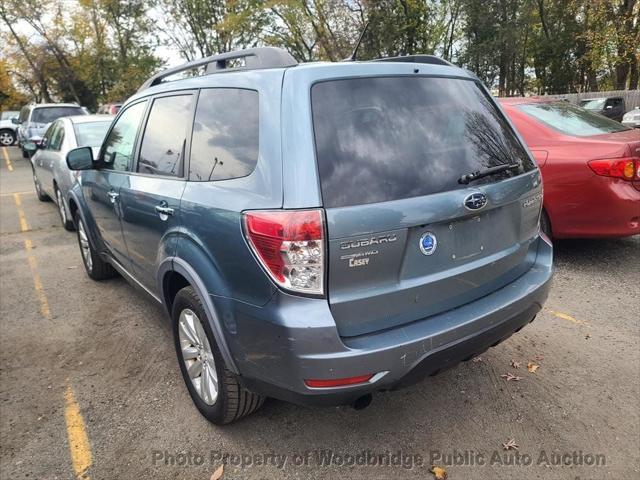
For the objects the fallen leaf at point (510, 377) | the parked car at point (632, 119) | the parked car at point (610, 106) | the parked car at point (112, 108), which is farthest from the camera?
the parked car at point (610, 106)

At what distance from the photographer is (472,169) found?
93.8 inches

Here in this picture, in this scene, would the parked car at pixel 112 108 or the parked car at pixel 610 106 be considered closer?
the parked car at pixel 112 108

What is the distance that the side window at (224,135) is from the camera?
2.27 metres

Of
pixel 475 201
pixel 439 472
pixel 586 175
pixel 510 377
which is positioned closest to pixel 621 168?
pixel 586 175

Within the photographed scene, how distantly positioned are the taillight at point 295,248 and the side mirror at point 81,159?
2630 mm

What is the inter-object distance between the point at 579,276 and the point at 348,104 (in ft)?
11.2

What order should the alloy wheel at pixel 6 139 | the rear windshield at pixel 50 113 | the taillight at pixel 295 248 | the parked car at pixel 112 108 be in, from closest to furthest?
the taillight at pixel 295 248, the rear windshield at pixel 50 113, the parked car at pixel 112 108, the alloy wheel at pixel 6 139

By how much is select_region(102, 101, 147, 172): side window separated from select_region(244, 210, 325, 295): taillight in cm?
198

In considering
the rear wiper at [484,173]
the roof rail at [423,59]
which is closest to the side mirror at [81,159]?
the roof rail at [423,59]

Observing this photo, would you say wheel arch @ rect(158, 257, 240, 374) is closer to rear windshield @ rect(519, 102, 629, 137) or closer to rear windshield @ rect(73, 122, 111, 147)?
rear windshield @ rect(519, 102, 629, 137)

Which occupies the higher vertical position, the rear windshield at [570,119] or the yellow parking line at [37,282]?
the rear windshield at [570,119]

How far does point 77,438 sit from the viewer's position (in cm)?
271

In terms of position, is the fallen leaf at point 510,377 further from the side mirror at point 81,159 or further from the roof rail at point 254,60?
the side mirror at point 81,159

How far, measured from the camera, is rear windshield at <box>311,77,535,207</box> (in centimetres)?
206
